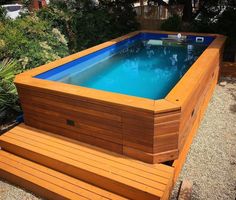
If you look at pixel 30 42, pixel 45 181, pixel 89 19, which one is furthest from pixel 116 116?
pixel 89 19

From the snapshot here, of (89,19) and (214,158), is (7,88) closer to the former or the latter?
(214,158)

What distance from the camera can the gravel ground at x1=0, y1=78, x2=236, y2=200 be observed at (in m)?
3.55

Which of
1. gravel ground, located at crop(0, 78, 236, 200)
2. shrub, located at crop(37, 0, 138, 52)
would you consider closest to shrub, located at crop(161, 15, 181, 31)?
shrub, located at crop(37, 0, 138, 52)

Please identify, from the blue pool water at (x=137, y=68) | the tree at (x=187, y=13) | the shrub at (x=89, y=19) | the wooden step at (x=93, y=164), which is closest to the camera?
the wooden step at (x=93, y=164)

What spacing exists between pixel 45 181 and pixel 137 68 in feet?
14.4

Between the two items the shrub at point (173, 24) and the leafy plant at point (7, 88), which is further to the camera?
the shrub at point (173, 24)

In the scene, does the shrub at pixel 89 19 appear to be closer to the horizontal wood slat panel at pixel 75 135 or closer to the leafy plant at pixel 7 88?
the leafy plant at pixel 7 88

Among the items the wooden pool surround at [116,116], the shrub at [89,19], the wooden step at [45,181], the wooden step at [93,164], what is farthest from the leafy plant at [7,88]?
the shrub at [89,19]

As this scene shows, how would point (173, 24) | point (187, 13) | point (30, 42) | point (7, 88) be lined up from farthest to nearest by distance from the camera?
1. point (187, 13)
2. point (173, 24)
3. point (30, 42)
4. point (7, 88)

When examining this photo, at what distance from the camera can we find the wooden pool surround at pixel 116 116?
3.37 meters

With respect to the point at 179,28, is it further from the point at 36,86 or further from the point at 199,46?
the point at 36,86

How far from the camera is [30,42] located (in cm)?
660

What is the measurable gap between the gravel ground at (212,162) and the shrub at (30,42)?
321 centimetres

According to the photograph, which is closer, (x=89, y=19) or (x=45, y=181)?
(x=45, y=181)
